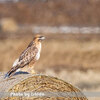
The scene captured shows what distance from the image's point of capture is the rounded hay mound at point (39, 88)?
34.3 feet

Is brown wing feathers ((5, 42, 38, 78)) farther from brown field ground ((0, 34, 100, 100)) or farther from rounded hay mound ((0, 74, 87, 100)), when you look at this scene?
brown field ground ((0, 34, 100, 100))

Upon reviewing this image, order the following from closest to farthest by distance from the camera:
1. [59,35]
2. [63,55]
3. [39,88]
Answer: [39,88] < [63,55] < [59,35]

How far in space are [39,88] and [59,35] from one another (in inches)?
1138

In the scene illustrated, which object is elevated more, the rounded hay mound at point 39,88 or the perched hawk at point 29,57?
the perched hawk at point 29,57

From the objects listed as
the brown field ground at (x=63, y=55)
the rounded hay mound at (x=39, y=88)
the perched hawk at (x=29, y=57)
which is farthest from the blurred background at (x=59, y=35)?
the rounded hay mound at (x=39, y=88)

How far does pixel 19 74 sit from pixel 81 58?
1545 cm

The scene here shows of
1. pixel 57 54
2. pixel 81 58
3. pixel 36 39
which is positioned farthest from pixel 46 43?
pixel 36 39

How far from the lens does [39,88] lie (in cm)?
1075

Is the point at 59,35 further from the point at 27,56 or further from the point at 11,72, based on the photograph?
the point at 11,72

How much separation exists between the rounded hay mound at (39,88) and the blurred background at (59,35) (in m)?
3.75

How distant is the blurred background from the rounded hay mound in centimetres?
375

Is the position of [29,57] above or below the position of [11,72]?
above

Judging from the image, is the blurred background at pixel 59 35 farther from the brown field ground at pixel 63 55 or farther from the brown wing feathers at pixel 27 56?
the brown wing feathers at pixel 27 56

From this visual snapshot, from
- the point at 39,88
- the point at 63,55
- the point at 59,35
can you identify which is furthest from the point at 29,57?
the point at 59,35
